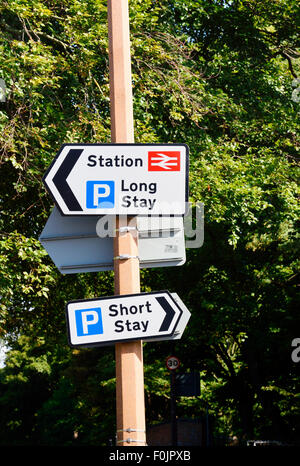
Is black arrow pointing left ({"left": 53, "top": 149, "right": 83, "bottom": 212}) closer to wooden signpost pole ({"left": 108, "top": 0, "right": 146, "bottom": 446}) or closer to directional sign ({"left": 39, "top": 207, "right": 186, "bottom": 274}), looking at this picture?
directional sign ({"left": 39, "top": 207, "right": 186, "bottom": 274})

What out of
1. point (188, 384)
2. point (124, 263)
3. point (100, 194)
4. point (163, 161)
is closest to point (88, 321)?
point (124, 263)

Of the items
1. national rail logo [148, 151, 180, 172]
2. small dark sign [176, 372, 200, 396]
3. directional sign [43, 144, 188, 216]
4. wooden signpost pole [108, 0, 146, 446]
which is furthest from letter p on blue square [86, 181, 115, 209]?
small dark sign [176, 372, 200, 396]

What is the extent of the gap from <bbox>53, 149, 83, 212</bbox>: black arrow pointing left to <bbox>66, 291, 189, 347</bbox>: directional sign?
0.58 metres

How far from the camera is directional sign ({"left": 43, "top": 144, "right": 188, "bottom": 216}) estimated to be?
3881 millimetres

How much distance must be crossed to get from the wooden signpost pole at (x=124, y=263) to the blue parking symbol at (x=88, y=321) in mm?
161

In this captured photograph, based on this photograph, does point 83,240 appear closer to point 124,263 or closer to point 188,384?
point 124,263

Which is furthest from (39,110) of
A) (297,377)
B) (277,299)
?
(297,377)

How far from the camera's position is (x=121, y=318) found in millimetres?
3781

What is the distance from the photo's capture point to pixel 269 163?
1472 centimetres

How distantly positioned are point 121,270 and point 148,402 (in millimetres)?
28035

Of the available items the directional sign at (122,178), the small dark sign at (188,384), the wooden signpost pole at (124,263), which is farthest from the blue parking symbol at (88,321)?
the small dark sign at (188,384)

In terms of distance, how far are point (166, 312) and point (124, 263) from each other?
1.27 feet

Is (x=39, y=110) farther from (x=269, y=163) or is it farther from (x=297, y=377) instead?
(x=297, y=377)

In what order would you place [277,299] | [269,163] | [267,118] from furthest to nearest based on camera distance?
[277,299] → [267,118] → [269,163]
